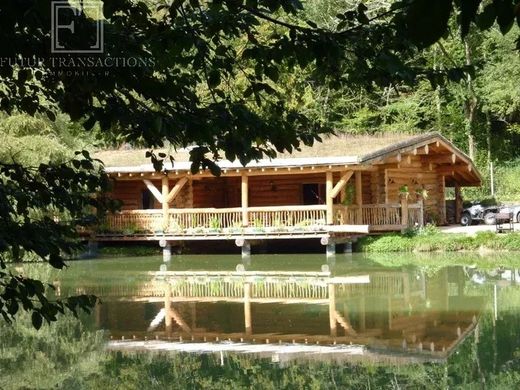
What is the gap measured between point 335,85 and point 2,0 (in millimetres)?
1855

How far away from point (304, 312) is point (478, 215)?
16311 mm

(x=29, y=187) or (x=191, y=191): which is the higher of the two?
(x=191, y=191)

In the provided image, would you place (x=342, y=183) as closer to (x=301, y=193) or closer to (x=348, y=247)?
(x=348, y=247)

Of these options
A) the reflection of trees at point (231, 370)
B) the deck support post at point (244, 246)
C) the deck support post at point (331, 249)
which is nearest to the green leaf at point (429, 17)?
the reflection of trees at point (231, 370)

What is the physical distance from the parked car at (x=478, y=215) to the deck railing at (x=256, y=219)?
12.0 ft

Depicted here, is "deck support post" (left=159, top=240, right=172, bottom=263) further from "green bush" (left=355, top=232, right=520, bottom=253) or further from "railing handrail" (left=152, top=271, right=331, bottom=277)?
"green bush" (left=355, top=232, right=520, bottom=253)

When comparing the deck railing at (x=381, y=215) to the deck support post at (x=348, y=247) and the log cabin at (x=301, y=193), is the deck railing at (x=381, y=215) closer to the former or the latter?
the log cabin at (x=301, y=193)

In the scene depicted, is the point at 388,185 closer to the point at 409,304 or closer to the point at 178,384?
the point at 409,304

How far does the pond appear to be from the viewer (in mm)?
Result: 7594

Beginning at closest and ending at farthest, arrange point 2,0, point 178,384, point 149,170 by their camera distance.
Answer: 1. point 2,0
2. point 178,384
3. point 149,170

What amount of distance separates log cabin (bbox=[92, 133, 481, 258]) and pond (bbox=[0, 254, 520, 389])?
390 cm

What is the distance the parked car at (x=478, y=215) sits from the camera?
25422 mm

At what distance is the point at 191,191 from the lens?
24.2 m

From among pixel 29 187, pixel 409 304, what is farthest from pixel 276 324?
pixel 29 187
